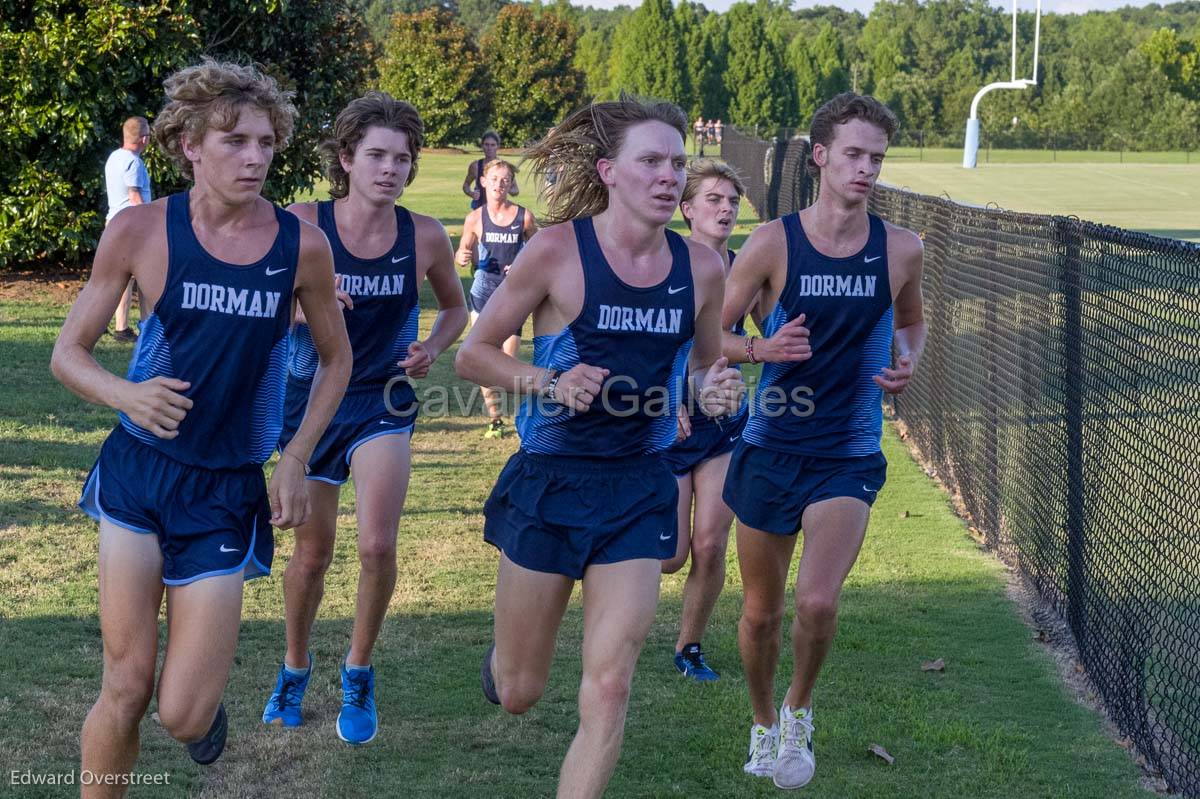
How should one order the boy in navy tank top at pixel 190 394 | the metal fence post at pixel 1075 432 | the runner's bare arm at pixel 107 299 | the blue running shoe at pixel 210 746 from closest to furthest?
the runner's bare arm at pixel 107 299 → the boy in navy tank top at pixel 190 394 → the blue running shoe at pixel 210 746 → the metal fence post at pixel 1075 432

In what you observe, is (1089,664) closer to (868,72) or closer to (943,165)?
(943,165)

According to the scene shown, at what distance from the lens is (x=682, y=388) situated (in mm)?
4750

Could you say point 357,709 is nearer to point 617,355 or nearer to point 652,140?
point 617,355

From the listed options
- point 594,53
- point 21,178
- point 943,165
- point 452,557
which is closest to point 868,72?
point 594,53

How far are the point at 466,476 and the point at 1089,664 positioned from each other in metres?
5.12

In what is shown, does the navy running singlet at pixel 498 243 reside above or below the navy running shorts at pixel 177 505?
below

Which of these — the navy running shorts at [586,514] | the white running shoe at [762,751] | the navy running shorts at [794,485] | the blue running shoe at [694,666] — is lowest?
the blue running shoe at [694,666]

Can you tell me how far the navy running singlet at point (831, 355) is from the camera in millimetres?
5375

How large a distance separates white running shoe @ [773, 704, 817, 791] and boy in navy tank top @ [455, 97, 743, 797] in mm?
1181

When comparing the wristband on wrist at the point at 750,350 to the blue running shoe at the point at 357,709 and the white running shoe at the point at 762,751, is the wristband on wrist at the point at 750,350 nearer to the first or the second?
the white running shoe at the point at 762,751

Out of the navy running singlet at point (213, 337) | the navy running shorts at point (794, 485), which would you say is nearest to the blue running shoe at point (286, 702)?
the navy running singlet at point (213, 337)

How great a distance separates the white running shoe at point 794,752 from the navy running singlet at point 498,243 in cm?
723

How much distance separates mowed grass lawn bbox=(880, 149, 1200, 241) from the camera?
36625 mm

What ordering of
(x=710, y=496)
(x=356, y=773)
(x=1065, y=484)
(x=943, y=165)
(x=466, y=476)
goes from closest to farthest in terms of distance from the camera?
(x=356, y=773)
(x=710, y=496)
(x=1065, y=484)
(x=466, y=476)
(x=943, y=165)
